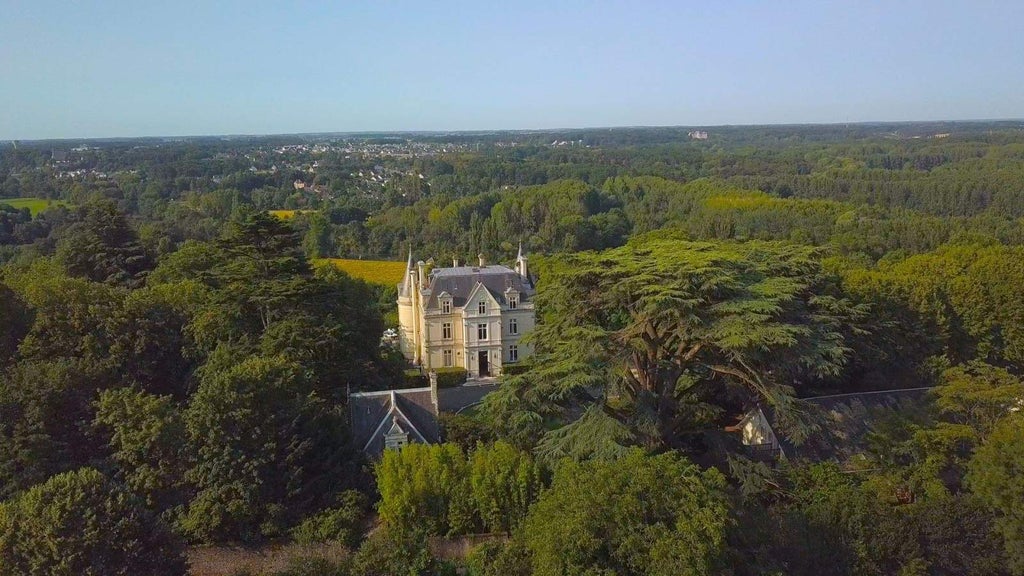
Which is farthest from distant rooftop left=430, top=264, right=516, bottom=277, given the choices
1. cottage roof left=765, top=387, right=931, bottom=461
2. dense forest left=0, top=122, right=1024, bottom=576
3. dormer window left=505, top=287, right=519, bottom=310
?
cottage roof left=765, top=387, right=931, bottom=461

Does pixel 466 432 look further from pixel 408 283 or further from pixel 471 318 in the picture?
pixel 408 283

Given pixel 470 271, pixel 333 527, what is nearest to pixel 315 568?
pixel 333 527

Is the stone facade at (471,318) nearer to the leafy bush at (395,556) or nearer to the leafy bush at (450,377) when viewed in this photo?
the leafy bush at (450,377)

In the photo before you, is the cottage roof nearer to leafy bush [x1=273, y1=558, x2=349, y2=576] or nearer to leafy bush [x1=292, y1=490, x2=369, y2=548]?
leafy bush [x1=292, y1=490, x2=369, y2=548]

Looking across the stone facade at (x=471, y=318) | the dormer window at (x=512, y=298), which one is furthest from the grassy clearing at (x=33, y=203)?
the dormer window at (x=512, y=298)

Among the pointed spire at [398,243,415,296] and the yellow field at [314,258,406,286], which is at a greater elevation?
the pointed spire at [398,243,415,296]
